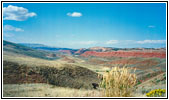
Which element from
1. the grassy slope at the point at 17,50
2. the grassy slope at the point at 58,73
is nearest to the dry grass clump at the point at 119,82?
the grassy slope at the point at 58,73

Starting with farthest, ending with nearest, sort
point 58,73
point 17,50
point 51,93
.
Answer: point 17,50 → point 58,73 → point 51,93

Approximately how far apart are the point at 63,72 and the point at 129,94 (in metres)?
15.0

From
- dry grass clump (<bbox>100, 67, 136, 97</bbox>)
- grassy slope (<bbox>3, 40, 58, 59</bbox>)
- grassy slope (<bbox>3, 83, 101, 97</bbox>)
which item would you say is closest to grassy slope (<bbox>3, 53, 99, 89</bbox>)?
grassy slope (<bbox>3, 83, 101, 97</bbox>)

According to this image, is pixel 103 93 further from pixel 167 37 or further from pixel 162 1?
pixel 162 1

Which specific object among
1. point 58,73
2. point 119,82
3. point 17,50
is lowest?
point 58,73

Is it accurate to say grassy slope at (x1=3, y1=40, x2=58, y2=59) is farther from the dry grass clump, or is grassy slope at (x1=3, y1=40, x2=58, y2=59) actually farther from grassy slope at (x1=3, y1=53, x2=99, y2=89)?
the dry grass clump

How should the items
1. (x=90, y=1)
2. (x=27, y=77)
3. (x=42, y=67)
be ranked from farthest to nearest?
(x=42, y=67), (x=27, y=77), (x=90, y=1)

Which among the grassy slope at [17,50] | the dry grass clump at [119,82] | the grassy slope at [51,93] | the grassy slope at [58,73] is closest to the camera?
the dry grass clump at [119,82]

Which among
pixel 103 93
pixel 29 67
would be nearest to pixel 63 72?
pixel 29 67

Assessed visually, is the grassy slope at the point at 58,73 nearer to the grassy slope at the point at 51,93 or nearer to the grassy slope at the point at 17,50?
the grassy slope at the point at 51,93

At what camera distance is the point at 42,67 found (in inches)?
906

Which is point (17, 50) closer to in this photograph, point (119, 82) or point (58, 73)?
point (58, 73)

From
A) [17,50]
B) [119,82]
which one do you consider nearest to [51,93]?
[119,82]

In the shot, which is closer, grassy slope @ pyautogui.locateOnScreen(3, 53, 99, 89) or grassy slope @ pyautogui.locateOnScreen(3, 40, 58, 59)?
grassy slope @ pyautogui.locateOnScreen(3, 53, 99, 89)
